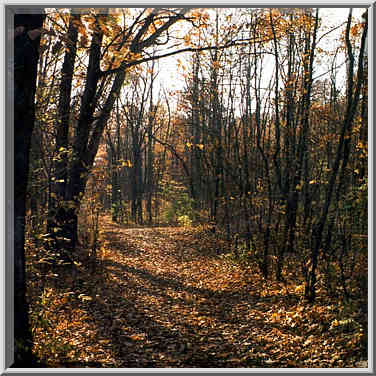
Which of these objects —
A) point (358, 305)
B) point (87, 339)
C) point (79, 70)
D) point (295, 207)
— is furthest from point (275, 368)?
point (79, 70)

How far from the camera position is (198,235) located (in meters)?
11.7

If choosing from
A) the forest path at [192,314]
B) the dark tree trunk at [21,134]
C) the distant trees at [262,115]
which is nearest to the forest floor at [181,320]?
the forest path at [192,314]

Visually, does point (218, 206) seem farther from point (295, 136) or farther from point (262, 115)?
point (295, 136)

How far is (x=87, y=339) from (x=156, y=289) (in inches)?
92.5

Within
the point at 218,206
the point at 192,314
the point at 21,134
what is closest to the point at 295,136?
the point at 192,314

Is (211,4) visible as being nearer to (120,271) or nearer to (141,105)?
(120,271)

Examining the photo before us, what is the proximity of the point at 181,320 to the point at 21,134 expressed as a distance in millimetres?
3467

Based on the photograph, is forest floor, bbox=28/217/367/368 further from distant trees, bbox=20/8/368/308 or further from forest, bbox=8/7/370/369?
distant trees, bbox=20/8/368/308

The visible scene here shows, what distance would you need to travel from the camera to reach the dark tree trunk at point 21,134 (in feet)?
11.7

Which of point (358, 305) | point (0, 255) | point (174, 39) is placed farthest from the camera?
point (174, 39)

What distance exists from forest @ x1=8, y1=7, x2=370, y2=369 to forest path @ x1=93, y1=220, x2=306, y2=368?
0.03 metres

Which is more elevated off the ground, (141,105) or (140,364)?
(141,105)

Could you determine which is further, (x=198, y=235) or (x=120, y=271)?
(x=198, y=235)

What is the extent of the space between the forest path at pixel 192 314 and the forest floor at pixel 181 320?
13 mm
